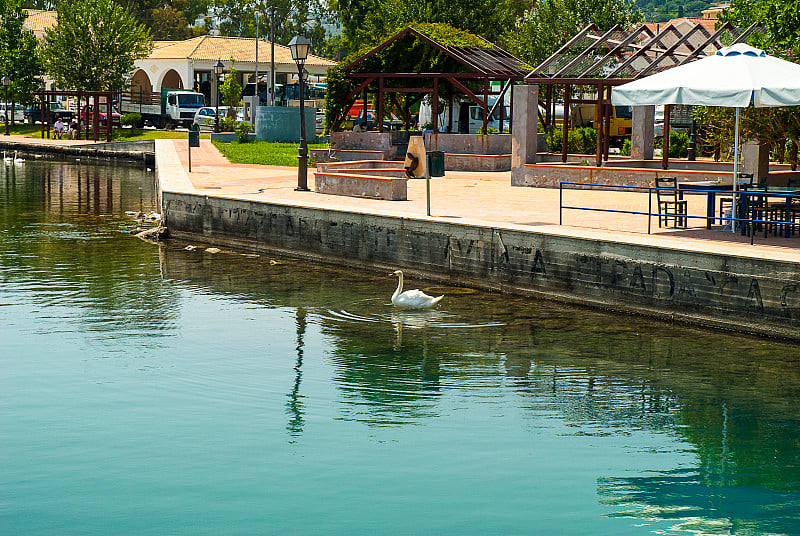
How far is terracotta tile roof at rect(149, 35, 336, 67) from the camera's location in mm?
76312

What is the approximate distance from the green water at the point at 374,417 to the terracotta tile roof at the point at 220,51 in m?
60.4

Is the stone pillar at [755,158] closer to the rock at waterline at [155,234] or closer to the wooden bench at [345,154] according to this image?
the rock at waterline at [155,234]

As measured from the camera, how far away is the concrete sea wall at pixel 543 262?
14344 mm

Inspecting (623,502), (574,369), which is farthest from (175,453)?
(574,369)

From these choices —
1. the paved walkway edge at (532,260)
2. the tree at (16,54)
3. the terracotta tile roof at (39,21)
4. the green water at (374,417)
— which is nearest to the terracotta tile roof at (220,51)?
the tree at (16,54)

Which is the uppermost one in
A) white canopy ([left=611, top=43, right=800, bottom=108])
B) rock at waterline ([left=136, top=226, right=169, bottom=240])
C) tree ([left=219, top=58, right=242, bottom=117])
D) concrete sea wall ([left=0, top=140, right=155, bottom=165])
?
tree ([left=219, top=58, right=242, bottom=117])

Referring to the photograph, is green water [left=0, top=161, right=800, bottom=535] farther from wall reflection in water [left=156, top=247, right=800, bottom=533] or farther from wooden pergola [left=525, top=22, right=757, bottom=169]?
wooden pergola [left=525, top=22, right=757, bottom=169]

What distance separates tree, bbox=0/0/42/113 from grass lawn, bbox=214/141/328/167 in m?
23.7

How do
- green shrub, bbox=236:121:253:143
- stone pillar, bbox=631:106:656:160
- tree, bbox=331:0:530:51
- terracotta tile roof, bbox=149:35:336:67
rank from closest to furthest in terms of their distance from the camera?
1. stone pillar, bbox=631:106:656:160
2. green shrub, bbox=236:121:253:143
3. tree, bbox=331:0:530:51
4. terracotta tile roof, bbox=149:35:336:67

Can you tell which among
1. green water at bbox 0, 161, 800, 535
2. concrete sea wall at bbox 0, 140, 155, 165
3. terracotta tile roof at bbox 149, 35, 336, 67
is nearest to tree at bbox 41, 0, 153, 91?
concrete sea wall at bbox 0, 140, 155, 165

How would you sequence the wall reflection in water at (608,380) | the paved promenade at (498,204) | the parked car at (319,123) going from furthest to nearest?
the parked car at (319,123) → the paved promenade at (498,204) → the wall reflection in water at (608,380)

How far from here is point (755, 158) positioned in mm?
22391

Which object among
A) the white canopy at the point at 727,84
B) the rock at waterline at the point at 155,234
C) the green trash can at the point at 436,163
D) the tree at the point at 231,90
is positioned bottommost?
the rock at waterline at the point at 155,234

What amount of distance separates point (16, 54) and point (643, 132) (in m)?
47.0
